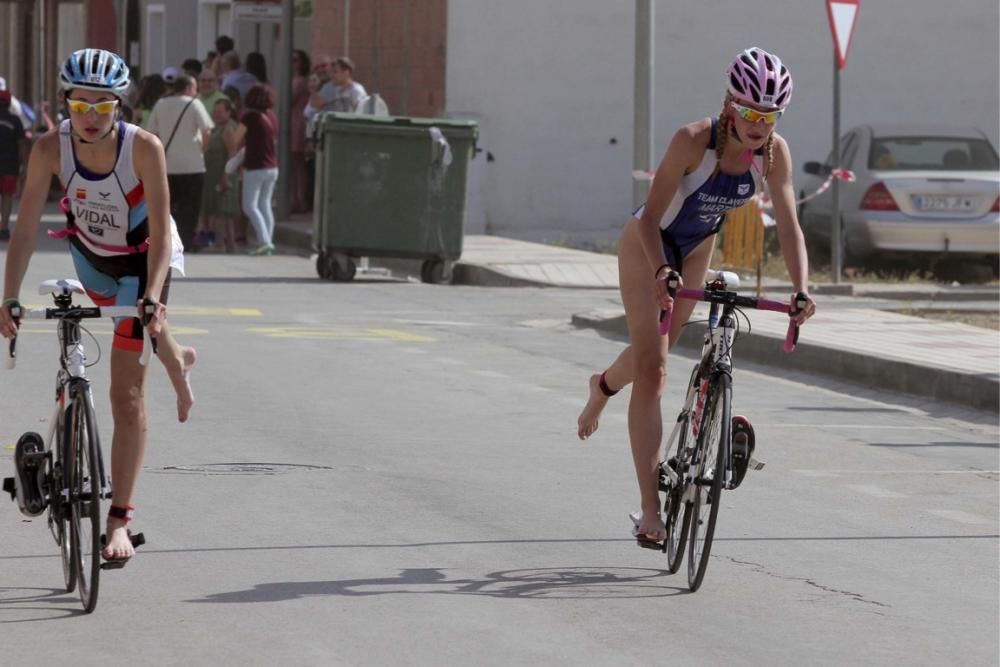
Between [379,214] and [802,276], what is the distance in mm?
13455

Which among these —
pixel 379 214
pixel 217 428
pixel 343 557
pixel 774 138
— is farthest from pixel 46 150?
pixel 379 214

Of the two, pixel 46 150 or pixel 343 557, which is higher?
pixel 46 150

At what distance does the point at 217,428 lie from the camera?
420 inches

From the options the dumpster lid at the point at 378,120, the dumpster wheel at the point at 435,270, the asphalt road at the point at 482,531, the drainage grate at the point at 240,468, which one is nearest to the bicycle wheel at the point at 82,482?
the asphalt road at the point at 482,531

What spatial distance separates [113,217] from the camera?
267 inches

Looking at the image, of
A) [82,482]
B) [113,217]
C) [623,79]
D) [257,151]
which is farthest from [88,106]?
[623,79]

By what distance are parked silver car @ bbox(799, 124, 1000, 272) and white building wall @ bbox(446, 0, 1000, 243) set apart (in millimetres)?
5092

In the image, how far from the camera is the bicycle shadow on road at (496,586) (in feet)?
22.9

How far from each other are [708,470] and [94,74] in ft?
7.62

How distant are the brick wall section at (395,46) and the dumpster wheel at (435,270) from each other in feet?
19.7

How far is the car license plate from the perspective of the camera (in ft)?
68.6

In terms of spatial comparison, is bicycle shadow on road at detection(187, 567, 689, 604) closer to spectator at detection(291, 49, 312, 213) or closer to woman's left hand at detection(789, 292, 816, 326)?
woman's left hand at detection(789, 292, 816, 326)

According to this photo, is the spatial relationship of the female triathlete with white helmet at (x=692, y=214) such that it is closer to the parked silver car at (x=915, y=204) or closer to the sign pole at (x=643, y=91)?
the sign pole at (x=643, y=91)

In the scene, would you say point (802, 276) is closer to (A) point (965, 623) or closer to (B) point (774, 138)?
(B) point (774, 138)
